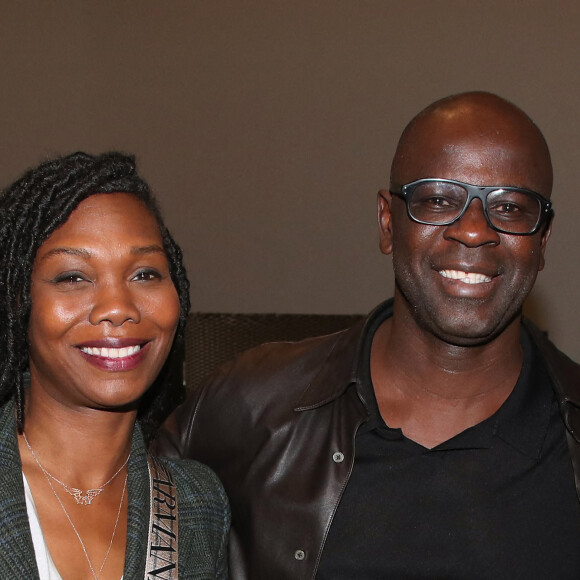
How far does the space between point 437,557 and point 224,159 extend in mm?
3279

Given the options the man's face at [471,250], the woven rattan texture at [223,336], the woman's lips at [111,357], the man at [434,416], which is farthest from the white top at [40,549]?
the woven rattan texture at [223,336]

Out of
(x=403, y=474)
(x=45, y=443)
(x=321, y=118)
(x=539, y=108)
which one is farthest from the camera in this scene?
(x=321, y=118)

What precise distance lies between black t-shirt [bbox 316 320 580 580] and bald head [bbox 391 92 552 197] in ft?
1.89

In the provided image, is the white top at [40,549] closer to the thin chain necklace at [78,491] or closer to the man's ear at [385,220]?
the thin chain necklace at [78,491]

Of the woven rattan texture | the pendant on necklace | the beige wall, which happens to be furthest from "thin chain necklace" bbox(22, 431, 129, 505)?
the beige wall

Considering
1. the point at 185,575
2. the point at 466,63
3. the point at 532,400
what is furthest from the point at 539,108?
the point at 185,575

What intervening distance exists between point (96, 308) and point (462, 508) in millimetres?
925

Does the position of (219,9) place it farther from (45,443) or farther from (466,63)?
(45,443)

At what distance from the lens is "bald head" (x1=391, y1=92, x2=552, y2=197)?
86.3 inches

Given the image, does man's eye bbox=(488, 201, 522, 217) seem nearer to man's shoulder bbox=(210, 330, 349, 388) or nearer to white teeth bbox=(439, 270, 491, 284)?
white teeth bbox=(439, 270, 491, 284)

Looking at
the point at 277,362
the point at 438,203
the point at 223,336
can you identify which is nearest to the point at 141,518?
the point at 277,362

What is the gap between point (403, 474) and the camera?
2.14m

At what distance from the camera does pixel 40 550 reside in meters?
1.84

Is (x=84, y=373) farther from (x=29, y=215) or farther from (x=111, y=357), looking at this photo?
(x=29, y=215)
